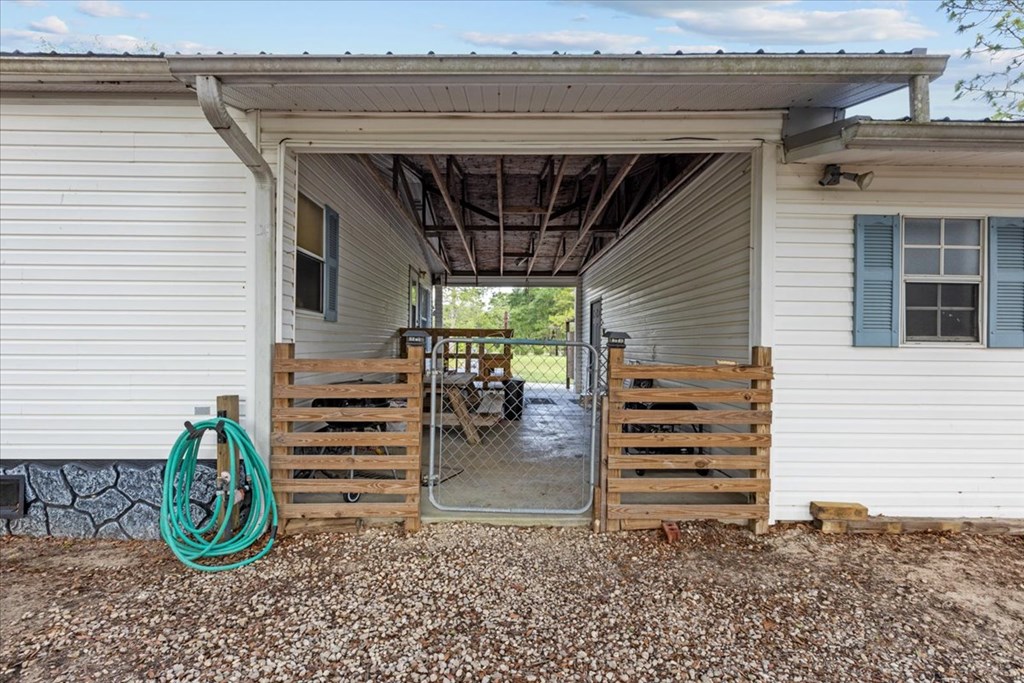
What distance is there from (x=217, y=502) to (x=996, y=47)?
34.2ft

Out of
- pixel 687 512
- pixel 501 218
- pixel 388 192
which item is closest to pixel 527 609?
pixel 687 512

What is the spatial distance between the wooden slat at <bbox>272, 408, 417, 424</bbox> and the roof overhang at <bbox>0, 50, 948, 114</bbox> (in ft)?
6.70

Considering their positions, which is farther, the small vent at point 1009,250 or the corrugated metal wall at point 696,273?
the corrugated metal wall at point 696,273

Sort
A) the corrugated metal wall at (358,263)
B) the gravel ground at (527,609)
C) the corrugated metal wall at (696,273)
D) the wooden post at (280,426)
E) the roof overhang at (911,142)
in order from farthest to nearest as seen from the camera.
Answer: the corrugated metal wall at (358,263)
the corrugated metal wall at (696,273)
the wooden post at (280,426)
the roof overhang at (911,142)
the gravel ground at (527,609)

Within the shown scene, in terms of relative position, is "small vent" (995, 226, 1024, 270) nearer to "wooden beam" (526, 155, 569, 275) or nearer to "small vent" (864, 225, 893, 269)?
"small vent" (864, 225, 893, 269)

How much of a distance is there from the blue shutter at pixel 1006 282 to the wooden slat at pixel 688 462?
1.96m

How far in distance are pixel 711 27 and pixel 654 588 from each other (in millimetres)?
11436

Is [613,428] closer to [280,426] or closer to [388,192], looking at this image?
[280,426]

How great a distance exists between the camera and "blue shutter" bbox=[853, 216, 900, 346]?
3.39m

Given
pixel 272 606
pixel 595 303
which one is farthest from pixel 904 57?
pixel 595 303

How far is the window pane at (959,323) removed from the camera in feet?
11.3

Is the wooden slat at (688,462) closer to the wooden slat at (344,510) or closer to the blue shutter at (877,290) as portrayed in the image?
Answer: the blue shutter at (877,290)

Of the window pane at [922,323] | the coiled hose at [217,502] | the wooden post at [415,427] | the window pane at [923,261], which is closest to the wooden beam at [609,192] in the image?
the window pane at [923,261]

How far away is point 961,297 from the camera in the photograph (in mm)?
3471
